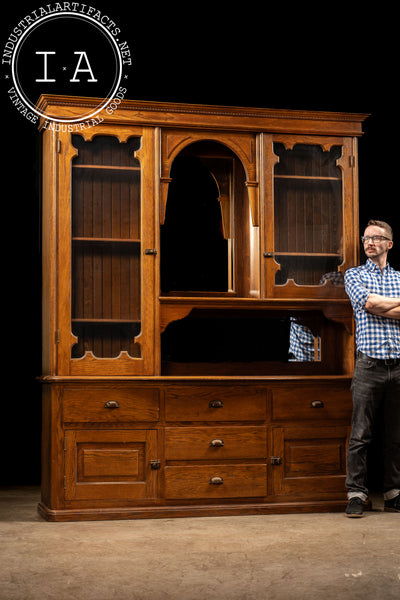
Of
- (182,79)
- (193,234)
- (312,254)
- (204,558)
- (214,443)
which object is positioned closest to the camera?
(204,558)

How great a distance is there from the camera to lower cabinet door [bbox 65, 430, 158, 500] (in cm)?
418

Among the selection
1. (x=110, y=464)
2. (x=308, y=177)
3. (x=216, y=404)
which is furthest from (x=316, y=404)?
(x=308, y=177)

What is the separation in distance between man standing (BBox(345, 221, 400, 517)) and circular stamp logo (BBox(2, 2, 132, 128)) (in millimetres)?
2093

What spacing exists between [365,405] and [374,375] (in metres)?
0.17

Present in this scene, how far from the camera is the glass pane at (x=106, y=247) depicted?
434 cm

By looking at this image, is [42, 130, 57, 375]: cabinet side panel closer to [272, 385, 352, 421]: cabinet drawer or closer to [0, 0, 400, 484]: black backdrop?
[0, 0, 400, 484]: black backdrop

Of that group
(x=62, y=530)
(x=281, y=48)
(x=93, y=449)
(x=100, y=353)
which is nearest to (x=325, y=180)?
(x=281, y=48)

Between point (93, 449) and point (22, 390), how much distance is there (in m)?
1.51

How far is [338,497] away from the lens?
14.6ft

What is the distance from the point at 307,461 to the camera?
→ 14.5 ft

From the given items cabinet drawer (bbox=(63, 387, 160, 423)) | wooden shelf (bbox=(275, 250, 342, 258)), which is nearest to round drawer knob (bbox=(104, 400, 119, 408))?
cabinet drawer (bbox=(63, 387, 160, 423))

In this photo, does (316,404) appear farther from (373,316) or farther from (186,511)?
(186,511)

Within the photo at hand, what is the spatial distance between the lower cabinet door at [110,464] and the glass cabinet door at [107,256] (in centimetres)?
36

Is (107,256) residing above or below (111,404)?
above
